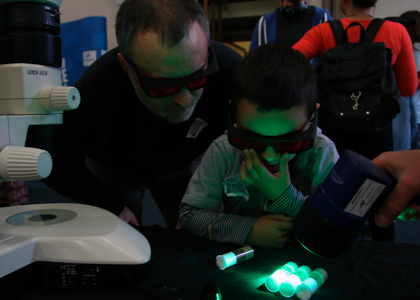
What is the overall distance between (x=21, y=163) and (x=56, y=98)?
0.13 m

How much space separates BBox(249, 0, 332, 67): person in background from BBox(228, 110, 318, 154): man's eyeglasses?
1.19 m

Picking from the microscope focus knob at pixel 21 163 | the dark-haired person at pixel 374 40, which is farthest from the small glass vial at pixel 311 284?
the dark-haired person at pixel 374 40

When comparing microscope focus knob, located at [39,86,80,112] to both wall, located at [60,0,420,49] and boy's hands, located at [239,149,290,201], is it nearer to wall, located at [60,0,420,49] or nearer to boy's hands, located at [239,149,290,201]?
boy's hands, located at [239,149,290,201]

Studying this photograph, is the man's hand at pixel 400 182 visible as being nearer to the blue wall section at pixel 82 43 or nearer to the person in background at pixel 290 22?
the person in background at pixel 290 22

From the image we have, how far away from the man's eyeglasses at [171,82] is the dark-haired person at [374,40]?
2.56 ft

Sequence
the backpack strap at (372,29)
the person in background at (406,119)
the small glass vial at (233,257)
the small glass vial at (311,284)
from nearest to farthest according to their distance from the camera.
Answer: the small glass vial at (311,284) < the small glass vial at (233,257) < the backpack strap at (372,29) < the person in background at (406,119)

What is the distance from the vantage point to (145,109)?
115 cm

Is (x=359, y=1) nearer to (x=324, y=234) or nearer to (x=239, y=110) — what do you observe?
(x=239, y=110)

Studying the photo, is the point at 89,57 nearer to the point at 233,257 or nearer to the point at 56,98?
the point at 56,98

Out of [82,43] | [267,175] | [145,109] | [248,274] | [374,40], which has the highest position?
[82,43]

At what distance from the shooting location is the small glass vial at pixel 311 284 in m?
0.62

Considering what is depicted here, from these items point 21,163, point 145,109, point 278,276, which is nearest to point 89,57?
point 145,109

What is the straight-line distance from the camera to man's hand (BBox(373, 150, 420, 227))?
1.79 feet

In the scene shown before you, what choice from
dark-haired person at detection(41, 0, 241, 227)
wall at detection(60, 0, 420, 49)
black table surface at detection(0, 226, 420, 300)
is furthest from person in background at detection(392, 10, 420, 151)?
black table surface at detection(0, 226, 420, 300)
